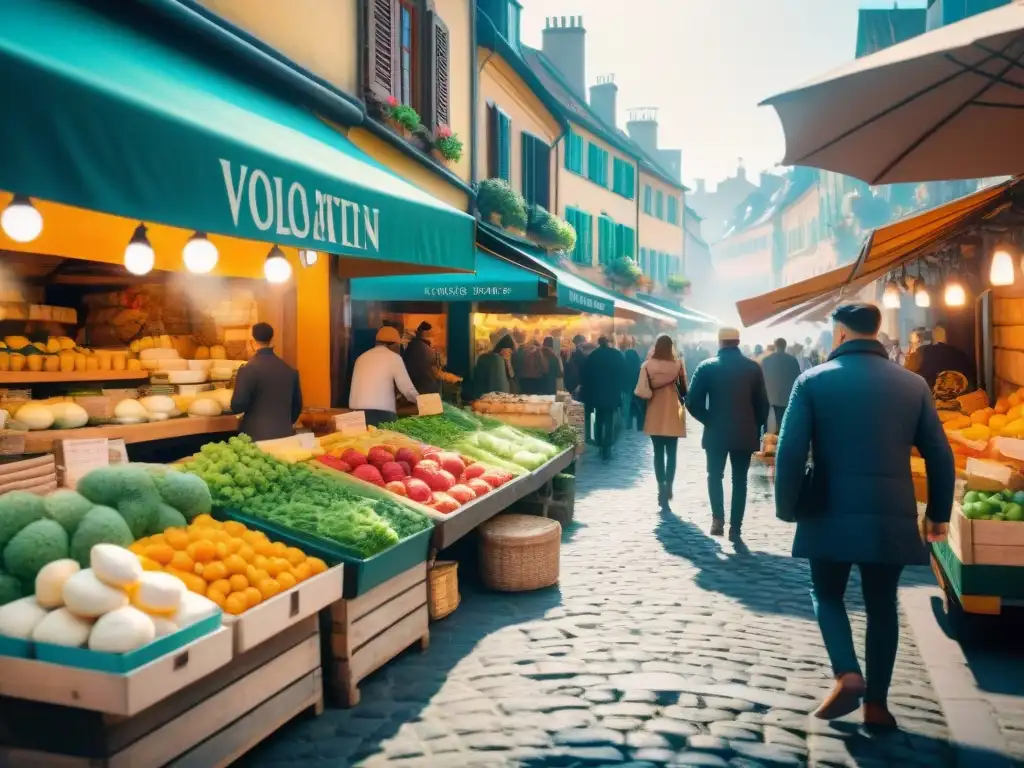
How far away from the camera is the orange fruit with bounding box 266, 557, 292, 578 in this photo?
4.39m

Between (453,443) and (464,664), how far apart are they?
313 cm

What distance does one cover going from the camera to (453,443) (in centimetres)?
819

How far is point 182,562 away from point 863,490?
3237 mm

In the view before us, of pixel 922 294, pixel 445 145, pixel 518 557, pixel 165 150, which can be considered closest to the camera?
pixel 165 150

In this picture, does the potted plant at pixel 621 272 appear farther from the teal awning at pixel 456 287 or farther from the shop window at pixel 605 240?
the teal awning at pixel 456 287

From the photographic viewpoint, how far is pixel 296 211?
189 inches

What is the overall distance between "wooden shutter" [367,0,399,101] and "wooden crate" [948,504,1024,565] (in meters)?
7.38

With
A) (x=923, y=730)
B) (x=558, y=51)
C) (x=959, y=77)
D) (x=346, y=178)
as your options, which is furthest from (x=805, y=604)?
(x=558, y=51)

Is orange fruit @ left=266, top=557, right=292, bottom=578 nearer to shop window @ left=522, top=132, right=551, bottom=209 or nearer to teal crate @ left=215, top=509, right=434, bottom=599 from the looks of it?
teal crate @ left=215, top=509, right=434, bottom=599

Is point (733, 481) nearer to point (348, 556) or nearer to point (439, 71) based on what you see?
point (348, 556)

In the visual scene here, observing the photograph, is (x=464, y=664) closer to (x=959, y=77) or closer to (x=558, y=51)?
(x=959, y=77)

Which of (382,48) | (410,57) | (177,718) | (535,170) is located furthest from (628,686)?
(535,170)

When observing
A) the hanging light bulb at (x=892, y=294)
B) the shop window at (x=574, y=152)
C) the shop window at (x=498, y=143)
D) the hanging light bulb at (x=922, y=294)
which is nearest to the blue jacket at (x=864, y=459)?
the hanging light bulb at (x=922, y=294)

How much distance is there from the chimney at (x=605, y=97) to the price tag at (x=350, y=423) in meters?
31.0
